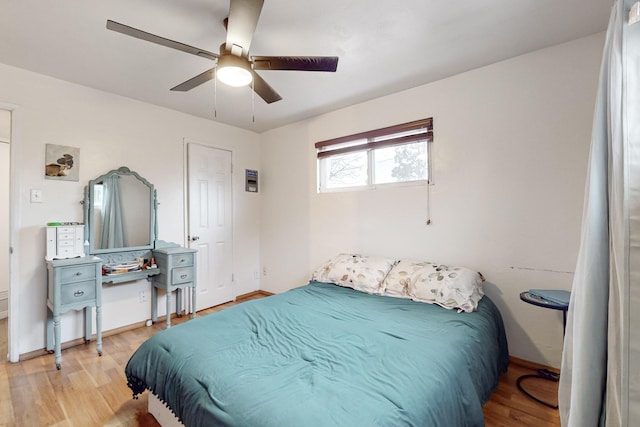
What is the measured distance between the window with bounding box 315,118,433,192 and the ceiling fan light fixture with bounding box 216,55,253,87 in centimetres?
165

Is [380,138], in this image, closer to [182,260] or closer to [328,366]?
[328,366]

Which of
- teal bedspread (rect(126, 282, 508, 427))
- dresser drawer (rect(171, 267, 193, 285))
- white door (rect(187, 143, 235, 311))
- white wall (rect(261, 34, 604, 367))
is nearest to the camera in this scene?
teal bedspread (rect(126, 282, 508, 427))

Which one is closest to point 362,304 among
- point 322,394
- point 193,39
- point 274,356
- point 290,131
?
point 274,356

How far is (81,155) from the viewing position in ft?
9.05

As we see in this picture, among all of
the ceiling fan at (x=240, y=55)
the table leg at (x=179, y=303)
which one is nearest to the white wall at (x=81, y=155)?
the table leg at (x=179, y=303)

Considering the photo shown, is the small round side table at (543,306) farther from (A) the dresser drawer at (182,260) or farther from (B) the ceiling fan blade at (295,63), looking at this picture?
(A) the dresser drawer at (182,260)

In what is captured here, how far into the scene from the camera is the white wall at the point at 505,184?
2.11 m

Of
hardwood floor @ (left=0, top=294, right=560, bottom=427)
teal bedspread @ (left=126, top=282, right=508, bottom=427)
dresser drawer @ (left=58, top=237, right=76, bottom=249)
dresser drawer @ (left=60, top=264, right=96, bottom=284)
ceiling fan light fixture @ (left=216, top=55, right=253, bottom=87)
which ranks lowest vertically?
hardwood floor @ (left=0, top=294, right=560, bottom=427)

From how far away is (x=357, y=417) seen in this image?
41.1 inches

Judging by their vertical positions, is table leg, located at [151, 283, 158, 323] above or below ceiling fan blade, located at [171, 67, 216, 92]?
below

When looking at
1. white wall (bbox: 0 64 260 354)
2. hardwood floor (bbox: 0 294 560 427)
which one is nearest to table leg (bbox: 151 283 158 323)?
white wall (bbox: 0 64 260 354)

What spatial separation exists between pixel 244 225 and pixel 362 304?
242 cm

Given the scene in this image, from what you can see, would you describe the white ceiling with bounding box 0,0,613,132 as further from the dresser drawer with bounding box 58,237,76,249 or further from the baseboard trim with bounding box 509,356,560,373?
the baseboard trim with bounding box 509,356,560,373

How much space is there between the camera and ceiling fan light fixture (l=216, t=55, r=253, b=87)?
1.69 metres
